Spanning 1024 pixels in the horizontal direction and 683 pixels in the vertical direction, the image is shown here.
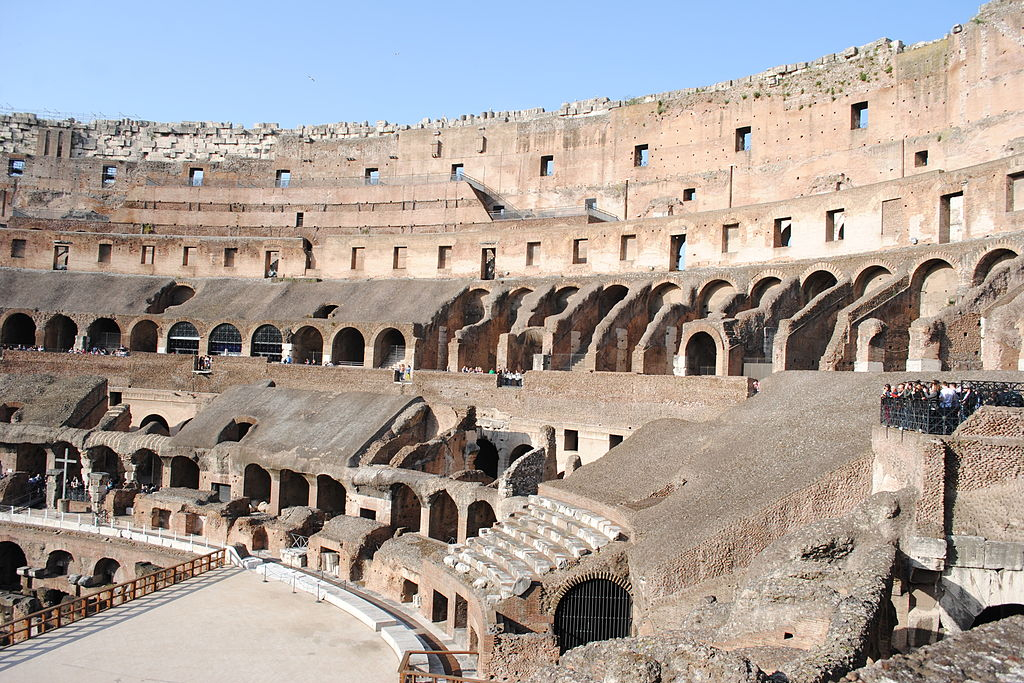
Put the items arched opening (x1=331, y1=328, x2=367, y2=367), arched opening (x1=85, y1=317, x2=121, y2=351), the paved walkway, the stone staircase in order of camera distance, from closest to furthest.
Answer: the paved walkway
the stone staircase
arched opening (x1=331, y1=328, x2=367, y2=367)
arched opening (x1=85, y1=317, x2=121, y2=351)

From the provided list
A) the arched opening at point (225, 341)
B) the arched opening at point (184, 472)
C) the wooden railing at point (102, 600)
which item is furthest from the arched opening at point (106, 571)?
the arched opening at point (225, 341)

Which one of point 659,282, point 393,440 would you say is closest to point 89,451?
point 393,440

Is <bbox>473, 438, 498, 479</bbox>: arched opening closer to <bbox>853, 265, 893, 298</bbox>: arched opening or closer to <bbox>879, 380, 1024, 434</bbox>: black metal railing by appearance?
<bbox>853, 265, 893, 298</bbox>: arched opening

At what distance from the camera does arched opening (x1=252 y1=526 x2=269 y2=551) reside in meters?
22.6

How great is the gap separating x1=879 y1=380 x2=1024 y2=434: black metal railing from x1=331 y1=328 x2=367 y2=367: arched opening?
24.0 meters

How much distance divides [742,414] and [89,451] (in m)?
21.3

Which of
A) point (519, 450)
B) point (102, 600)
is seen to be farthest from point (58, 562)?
point (519, 450)

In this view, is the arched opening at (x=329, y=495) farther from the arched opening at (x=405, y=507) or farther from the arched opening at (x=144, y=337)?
the arched opening at (x=144, y=337)

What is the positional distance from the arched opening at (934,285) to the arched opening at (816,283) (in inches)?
127

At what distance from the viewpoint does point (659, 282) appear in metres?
30.0

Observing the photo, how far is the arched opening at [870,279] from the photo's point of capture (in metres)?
24.5

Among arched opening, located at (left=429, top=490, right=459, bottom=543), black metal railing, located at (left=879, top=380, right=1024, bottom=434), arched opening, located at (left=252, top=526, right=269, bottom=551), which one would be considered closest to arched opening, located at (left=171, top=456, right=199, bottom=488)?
arched opening, located at (left=252, top=526, right=269, bottom=551)

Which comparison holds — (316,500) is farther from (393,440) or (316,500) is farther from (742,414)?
(742,414)

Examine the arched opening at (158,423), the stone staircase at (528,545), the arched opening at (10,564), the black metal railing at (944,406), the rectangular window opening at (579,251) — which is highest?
the rectangular window opening at (579,251)
